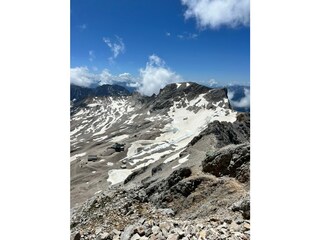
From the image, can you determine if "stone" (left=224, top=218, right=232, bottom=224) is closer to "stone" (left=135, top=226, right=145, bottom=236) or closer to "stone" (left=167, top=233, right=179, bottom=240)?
"stone" (left=167, top=233, right=179, bottom=240)

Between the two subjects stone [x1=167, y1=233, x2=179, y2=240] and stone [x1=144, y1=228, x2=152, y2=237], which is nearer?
stone [x1=167, y1=233, x2=179, y2=240]

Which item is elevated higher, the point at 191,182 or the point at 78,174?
the point at 191,182

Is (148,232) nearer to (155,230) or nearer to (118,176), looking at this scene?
(155,230)

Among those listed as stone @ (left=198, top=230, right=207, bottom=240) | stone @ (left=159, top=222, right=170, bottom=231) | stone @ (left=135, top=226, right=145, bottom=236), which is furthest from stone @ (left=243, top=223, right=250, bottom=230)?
stone @ (left=135, top=226, right=145, bottom=236)

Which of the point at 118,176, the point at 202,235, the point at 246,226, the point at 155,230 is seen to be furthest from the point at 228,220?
the point at 118,176

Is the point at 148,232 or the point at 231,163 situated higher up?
the point at 231,163
